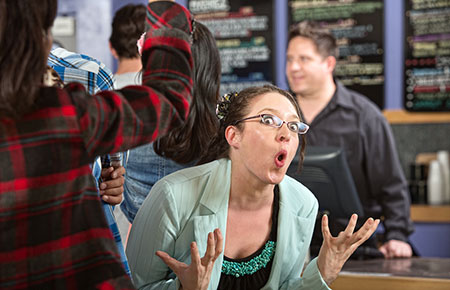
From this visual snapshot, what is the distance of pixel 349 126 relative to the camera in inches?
134

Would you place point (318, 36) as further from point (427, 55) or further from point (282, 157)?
point (282, 157)

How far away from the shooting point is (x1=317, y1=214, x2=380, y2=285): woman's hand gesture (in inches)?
61.4

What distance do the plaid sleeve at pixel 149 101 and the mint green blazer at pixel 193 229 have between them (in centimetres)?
61

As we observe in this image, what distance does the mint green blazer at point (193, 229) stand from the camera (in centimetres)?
166

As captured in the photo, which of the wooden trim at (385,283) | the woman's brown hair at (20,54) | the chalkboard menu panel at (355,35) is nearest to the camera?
the woman's brown hair at (20,54)

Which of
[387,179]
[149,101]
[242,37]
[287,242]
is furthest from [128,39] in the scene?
[242,37]

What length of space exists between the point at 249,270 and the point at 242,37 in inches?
127

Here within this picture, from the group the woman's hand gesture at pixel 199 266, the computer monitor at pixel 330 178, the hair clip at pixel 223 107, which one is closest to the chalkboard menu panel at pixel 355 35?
the computer monitor at pixel 330 178

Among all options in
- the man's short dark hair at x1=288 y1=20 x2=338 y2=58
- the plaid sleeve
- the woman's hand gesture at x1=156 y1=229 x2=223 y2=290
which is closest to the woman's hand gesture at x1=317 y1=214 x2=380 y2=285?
the woman's hand gesture at x1=156 y1=229 x2=223 y2=290

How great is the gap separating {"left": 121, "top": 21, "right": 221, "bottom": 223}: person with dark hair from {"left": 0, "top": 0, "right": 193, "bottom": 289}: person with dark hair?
0.80 meters

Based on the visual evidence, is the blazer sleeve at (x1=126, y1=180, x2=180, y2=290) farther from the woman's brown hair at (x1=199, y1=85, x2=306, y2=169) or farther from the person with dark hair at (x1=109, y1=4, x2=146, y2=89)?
the person with dark hair at (x1=109, y1=4, x2=146, y2=89)

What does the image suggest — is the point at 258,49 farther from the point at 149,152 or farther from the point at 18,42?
the point at 18,42

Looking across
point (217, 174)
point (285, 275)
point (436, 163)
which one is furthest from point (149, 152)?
point (436, 163)

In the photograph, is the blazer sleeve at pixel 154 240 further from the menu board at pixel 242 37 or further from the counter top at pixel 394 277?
the menu board at pixel 242 37
